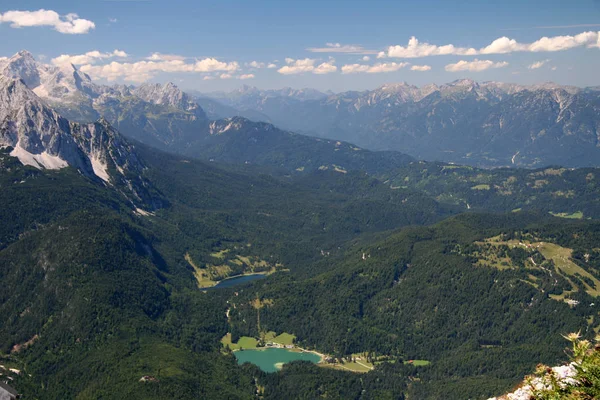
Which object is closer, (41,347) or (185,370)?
(185,370)

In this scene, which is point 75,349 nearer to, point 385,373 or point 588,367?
point 385,373

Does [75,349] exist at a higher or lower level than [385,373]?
higher

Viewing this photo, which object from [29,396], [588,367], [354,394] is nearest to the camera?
[588,367]

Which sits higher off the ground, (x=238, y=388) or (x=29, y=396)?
(x=29, y=396)

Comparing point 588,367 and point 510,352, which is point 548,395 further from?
point 510,352

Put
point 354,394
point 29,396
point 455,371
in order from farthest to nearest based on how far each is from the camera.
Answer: point 455,371
point 354,394
point 29,396

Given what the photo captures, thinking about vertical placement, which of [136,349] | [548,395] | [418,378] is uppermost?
[548,395]

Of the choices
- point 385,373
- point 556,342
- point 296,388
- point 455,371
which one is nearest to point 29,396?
point 296,388

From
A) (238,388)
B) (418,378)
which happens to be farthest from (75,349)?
(418,378)

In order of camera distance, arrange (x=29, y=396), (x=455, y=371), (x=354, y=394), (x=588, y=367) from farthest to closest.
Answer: (x=455, y=371) → (x=354, y=394) → (x=29, y=396) → (x=588, y=367)
